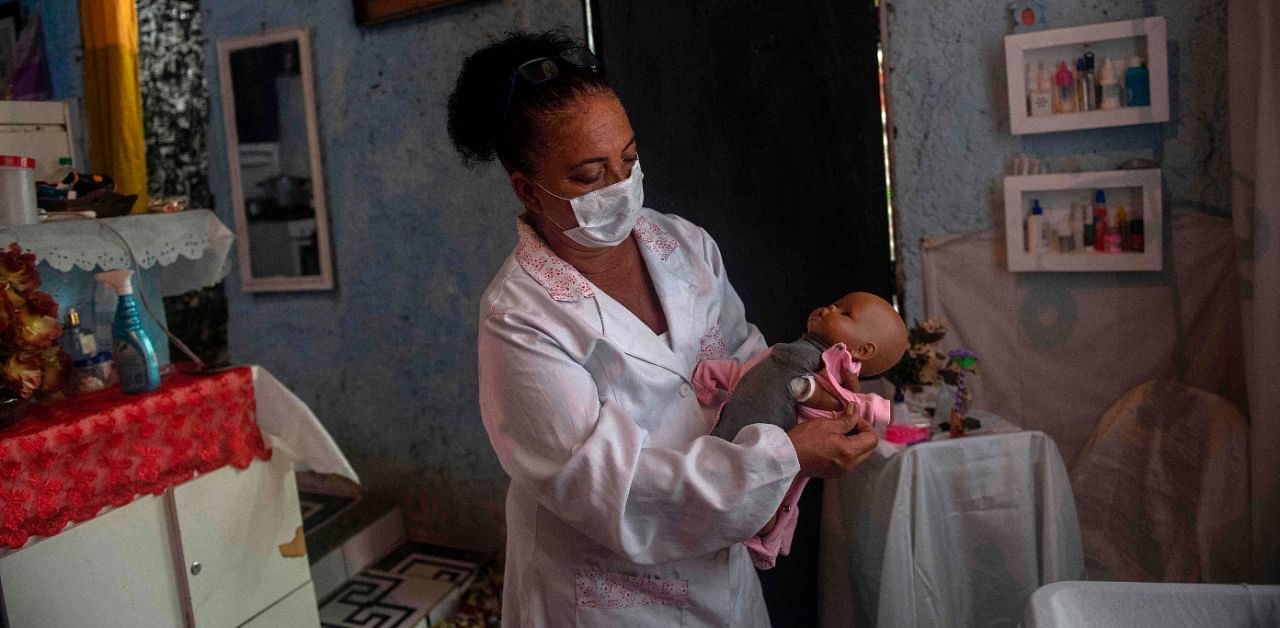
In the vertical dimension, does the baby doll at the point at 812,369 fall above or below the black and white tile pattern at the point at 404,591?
above

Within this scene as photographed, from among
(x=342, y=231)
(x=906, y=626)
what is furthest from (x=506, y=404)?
(x=342, y=231)

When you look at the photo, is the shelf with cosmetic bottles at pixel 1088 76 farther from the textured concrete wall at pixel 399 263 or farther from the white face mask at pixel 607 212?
the textured concrete wall at pixel 399 263

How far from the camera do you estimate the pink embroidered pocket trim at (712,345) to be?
171 centimetres

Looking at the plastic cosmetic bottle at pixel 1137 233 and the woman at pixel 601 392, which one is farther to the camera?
the plastic cosmetic bottle at pixel 1137 233

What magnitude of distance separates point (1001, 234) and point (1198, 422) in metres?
0.71

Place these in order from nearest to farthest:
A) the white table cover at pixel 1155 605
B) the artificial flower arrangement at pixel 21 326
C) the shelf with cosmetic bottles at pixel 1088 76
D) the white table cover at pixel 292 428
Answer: the white table cover at pixel 1155 605 < the artificial flower arrangement at pixel 21 326 < the shelf with cosmetic bottles at pixel 1088 76 < the white table cover at pixel 292 428

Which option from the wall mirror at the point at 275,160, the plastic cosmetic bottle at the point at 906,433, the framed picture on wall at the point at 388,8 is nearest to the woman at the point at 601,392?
the plastic cosmetic bottle at the point at 906,433

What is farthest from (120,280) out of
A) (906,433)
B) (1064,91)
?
(1064,91)

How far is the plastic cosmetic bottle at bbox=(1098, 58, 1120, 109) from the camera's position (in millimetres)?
2217

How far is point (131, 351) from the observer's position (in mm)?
2188

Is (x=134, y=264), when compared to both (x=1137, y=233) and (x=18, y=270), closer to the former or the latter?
(x=18, y=270)

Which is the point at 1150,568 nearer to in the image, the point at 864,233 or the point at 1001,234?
the point at 1001,234

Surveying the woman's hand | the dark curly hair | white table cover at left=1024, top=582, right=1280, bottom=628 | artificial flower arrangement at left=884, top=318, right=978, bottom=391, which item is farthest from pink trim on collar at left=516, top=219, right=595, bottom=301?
artificial flower arrangement at left=884, top=318, right=978, bottom=391

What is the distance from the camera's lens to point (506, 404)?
140cm
